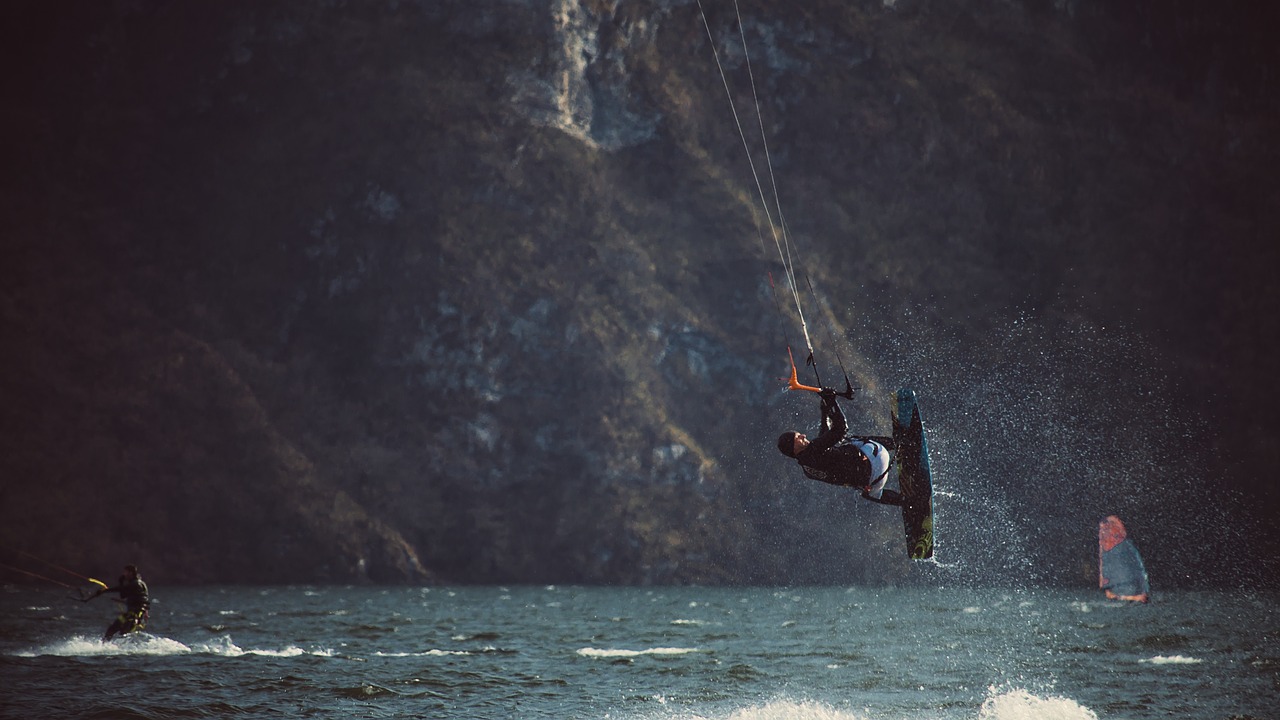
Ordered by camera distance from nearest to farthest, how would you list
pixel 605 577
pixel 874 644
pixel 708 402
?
pixel 874 644, pixel 605 577, pixel 708 402

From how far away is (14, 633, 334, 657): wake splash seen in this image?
99.8 feet

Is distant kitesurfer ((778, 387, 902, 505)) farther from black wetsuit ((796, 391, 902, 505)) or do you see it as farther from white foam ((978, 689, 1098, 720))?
white foam ((978, 689, 1098, 720))

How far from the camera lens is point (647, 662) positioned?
29.7m

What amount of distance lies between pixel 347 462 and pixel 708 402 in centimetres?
2347

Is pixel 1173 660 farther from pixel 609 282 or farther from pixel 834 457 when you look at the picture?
pixel 609 282

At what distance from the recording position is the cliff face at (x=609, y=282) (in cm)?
7456

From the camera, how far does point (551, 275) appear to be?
8181 centimetres

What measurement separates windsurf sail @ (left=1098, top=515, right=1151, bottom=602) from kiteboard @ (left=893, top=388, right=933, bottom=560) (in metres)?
44.1

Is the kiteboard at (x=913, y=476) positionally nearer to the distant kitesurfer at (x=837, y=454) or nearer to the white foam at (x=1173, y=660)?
the distant kitesurfer at (x=837, y=454)

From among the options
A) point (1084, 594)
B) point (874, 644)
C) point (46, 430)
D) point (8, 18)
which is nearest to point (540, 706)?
point (874, 644)

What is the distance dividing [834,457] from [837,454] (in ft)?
0.19

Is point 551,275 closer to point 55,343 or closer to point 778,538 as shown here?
point 778,538

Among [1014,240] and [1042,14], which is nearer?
[1014,240]

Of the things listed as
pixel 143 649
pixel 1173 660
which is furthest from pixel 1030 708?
pixel 143 649
